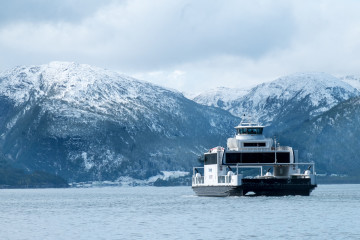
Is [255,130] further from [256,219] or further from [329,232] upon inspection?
[329,232]

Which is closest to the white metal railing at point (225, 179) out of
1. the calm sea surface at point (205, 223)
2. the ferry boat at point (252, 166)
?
the ferry boat at point (252, 166)

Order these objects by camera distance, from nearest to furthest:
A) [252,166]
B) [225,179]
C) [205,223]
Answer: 1. [205,223]
2. [225,179]
3. [252,166]

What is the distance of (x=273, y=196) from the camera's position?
187m

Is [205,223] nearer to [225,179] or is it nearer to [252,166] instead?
[225,179]

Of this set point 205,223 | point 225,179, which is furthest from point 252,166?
point 205,223

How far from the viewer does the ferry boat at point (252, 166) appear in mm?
181375

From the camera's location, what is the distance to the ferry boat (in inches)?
7141

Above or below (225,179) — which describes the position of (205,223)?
below

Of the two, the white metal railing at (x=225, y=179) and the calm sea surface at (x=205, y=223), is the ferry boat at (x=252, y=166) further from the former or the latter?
the calm sea surface at (x=205, y=223)

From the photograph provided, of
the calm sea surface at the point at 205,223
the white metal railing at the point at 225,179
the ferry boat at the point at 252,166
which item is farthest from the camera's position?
the white metal railing at the point at 225,179

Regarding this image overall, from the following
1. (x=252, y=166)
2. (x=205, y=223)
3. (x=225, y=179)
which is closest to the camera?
(x=205, y=223)

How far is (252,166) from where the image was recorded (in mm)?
190000

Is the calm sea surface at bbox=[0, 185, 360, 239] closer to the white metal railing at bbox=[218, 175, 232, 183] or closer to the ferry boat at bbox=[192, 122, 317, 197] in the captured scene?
the ferry boat at bbox=[192, 122, 317, 197]

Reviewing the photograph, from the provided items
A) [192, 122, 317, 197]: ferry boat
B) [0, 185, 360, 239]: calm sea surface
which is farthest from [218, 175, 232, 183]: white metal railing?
[0, 185, 360, 239]: calm sea surface
